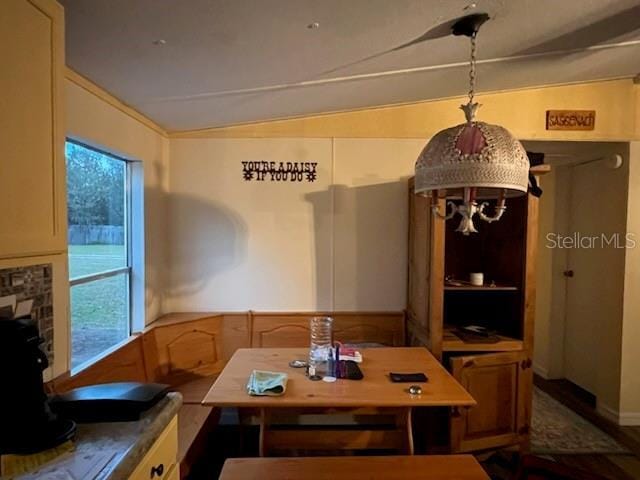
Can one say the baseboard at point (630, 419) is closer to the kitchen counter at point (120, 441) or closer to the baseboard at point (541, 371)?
the baseboard at point (541, 371)

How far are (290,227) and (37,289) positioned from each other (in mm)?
2165

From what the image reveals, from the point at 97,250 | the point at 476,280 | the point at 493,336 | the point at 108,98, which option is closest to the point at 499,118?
the point at 476,280

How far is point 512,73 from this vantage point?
2863 millimetres

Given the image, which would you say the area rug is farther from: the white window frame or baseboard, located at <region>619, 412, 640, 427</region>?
the white window frame

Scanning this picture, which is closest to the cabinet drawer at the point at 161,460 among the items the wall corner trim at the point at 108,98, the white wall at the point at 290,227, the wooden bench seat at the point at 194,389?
the wooden bench seat at the point at 194,389

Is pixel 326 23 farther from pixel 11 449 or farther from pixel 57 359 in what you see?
pixel 11 449

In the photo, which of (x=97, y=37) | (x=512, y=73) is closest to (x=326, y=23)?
(x=97, y=37)

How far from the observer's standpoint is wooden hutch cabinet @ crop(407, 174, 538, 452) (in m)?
2.62

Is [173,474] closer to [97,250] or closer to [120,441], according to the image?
[120,441]

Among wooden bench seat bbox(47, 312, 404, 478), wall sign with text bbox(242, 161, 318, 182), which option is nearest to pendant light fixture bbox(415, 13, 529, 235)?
wall sign with text bbox(242, 161, 318, 182)

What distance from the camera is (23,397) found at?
109 cm

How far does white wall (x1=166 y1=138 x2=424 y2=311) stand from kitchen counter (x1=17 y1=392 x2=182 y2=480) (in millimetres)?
2075

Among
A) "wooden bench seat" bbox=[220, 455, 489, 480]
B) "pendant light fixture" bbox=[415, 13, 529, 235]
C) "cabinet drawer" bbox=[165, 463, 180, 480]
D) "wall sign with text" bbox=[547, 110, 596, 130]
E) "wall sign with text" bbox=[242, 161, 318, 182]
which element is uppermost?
"wall sign with text" bbox=[547, 110, 596, 130]

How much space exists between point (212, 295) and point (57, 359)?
191 cm
